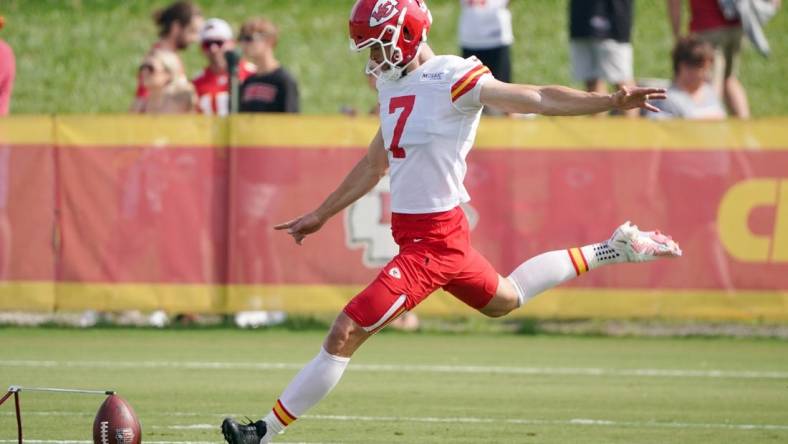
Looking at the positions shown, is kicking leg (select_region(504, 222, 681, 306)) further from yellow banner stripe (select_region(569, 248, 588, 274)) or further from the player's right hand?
the player's right hand

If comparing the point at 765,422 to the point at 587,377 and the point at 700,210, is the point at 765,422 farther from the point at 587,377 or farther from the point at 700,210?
the point at 700,210

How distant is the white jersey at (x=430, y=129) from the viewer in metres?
7.99

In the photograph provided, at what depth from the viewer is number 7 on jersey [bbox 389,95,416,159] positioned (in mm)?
8062

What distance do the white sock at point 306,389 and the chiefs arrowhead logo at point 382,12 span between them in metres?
1.78

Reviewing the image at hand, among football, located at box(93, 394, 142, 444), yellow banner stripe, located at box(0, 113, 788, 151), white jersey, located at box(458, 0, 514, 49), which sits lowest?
football, located at box(93, 394, 142, 444)

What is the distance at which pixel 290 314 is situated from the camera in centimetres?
1473

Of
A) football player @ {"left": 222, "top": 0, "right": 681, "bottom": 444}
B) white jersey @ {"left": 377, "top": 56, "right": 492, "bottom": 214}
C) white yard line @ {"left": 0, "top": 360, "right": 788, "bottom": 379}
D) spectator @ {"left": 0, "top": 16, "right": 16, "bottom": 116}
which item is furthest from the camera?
spectator @ {"left": 0, "top": 16, "right": 16, "bottom": 116}

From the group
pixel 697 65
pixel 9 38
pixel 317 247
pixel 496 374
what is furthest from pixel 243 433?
pixel 9 38

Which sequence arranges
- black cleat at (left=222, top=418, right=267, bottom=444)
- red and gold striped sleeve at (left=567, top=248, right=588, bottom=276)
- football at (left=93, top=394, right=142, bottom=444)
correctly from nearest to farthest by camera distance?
football at (left=93, top=394, right=142, bottom=444)
black cleat at (left=222, top=418, right=267, bottom=444)
red and gold striped sleeve at (left=567, top=248, right=588, bottom=276)

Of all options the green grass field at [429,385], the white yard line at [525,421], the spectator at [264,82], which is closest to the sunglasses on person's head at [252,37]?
the spectator at [264,82]

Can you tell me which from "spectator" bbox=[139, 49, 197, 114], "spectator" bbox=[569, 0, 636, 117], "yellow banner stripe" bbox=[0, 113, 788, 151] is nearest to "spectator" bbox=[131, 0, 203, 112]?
"spectator" bbox=[139, 49, 197, 114]

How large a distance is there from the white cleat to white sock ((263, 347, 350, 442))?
78.1 inches

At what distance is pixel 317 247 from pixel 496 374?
3043 mm

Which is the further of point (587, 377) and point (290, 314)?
point (290, 314)
